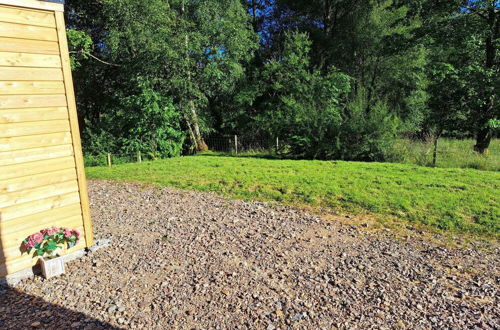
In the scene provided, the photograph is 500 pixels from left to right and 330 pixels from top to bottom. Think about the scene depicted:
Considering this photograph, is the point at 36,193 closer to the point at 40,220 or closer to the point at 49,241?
the point at 40,220

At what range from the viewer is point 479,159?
28.4 feet

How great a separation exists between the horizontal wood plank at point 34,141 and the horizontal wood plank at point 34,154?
4 centimetres

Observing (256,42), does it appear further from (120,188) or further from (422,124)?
(120,188)

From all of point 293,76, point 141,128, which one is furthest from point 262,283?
point 293,76

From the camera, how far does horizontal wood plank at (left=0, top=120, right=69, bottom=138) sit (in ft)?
9.81

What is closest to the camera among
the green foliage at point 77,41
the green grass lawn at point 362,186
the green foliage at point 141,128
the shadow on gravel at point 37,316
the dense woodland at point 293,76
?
the shadow on gravel at point 37,316

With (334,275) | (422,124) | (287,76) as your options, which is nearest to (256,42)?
(287,76)

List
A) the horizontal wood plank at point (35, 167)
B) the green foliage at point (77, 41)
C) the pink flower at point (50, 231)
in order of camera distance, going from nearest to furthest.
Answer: the horizontal wood plank at point (35, 167) → the pink flower at point (50, 231) → the green foliage at point (77, 41)

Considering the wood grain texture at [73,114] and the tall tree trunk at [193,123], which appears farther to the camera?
the tall tree trunk at [193,123]

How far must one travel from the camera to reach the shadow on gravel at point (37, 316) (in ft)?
8.07

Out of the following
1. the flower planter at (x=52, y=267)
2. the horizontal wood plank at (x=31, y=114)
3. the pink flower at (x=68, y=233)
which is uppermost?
the horizontal wood plank at (x=31, y=114)

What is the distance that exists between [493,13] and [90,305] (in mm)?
14323

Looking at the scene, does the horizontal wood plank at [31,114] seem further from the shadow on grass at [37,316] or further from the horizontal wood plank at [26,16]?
the shadow on grass at [37,316]

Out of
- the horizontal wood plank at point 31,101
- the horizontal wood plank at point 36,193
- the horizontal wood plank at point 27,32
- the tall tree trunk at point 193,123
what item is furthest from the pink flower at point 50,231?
the tall tree trunk at point 193,123
